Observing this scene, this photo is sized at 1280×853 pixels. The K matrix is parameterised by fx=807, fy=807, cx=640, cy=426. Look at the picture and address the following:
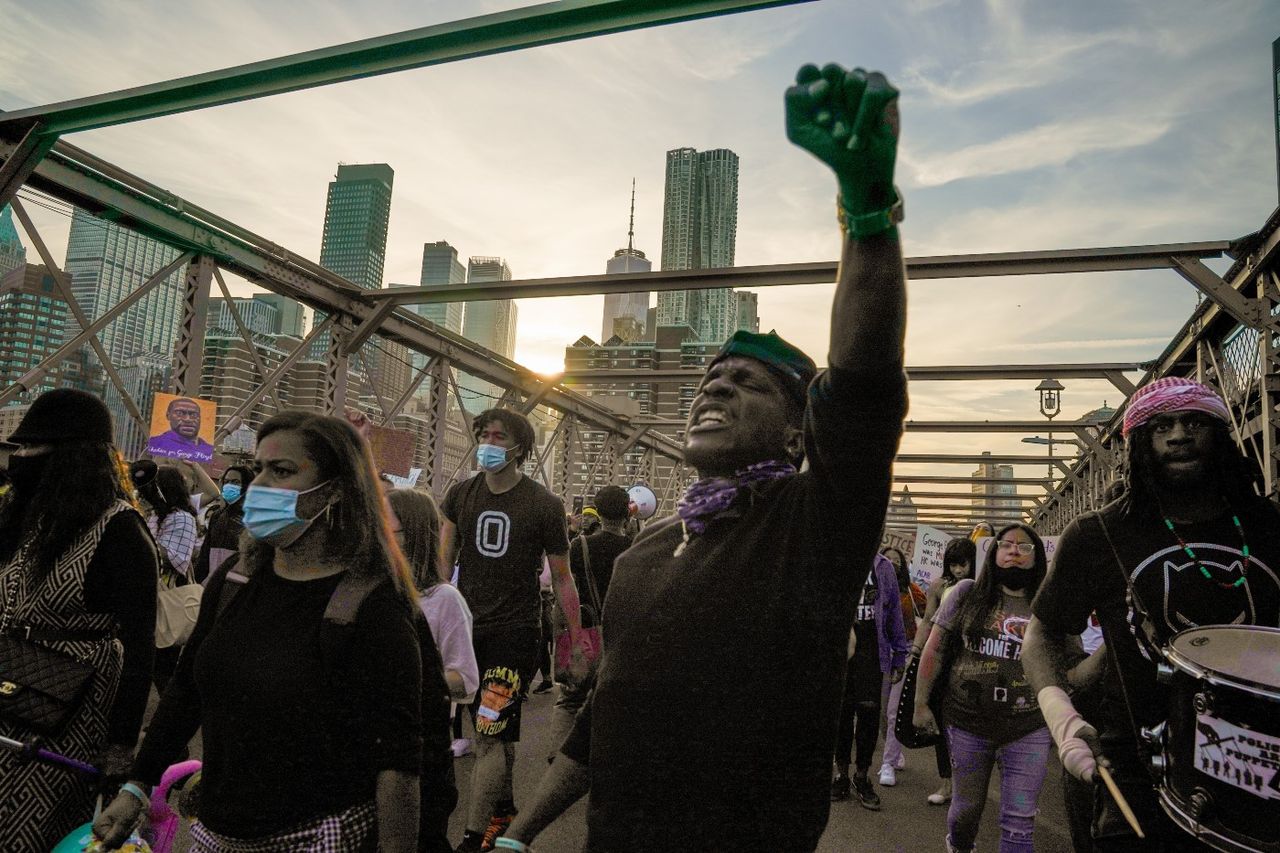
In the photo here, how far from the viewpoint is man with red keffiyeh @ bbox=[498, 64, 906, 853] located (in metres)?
1.22

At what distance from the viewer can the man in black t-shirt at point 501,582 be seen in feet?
14.6

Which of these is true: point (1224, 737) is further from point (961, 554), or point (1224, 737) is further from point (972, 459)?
point (972, 459)

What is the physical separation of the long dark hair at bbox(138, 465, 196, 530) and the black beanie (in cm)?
346

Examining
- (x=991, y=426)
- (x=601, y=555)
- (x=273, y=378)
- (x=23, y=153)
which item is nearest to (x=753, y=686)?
(x=601, y=555)

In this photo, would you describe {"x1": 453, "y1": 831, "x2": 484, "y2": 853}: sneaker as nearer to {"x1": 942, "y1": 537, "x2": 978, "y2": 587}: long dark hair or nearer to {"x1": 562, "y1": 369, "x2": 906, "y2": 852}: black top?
{"x1": 562, "y1": 369, "x2": 906, "y2": 852}: black top

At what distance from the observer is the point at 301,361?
34.3 feet

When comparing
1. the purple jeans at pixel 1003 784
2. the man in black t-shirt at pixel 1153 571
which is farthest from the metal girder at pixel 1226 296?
the man in black t-shirt at pixel 1153 571

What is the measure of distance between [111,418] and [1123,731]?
364 cm

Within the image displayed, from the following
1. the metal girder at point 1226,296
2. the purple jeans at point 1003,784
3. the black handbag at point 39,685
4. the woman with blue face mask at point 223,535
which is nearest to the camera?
the black handbag at point 39,685

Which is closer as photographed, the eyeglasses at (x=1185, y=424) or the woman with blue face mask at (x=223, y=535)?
the eyeglasses at (x=1185, y=424)

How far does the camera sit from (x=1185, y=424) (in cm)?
246

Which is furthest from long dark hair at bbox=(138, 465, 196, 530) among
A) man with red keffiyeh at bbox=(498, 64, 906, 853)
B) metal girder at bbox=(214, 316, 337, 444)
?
man with red keffiyeh at bbox=(498, 64, 906, 853)

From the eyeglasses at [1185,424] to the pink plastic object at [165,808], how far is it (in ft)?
10.2

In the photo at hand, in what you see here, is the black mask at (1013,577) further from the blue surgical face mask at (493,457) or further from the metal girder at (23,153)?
the metal girder at (23,153)
